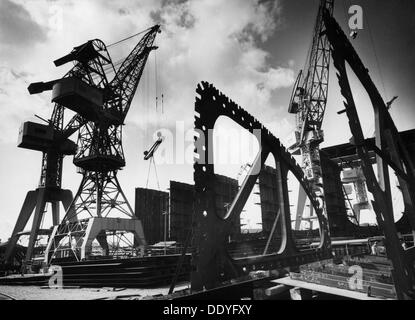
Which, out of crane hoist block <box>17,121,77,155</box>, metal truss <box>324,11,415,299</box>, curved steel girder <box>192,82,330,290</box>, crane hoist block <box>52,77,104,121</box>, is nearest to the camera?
curved steel girder <box>192,82,330,290</box>

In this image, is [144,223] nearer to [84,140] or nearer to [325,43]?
[84,140]

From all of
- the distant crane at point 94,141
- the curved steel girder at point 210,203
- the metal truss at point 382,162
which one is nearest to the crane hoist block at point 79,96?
the distant crane at point 94,141

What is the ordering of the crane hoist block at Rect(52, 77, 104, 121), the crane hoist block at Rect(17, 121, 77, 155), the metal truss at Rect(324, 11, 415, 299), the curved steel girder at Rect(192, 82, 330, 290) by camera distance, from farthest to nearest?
the crane hoist block at Rect(17, 121, 77, 155), the crane hoist block at Rect(52, 77, 104, 121), the metal truss at Rect(324, 11, 415, 299), the curved steel girder at Rect(192, 82, 330, 290)

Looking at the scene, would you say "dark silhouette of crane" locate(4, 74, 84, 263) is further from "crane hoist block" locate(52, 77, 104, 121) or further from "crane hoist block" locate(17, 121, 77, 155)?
"crane hoist block" locate(52, 77, 104, 121)

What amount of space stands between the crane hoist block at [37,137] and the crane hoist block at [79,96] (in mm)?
12145

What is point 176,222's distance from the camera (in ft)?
115

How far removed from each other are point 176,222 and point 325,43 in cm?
3928

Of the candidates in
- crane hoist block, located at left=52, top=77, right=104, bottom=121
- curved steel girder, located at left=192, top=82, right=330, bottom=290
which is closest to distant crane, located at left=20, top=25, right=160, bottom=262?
crane hoist block, located at left=52, top=77, right=104, bottom=121

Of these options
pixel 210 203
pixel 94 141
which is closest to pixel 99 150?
pixel 94 141

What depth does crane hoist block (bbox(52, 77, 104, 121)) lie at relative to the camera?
30.6 m

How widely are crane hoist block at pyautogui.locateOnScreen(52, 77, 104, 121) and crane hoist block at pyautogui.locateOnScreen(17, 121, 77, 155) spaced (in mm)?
12145

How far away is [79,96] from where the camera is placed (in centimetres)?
3100

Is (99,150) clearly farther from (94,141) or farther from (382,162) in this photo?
(382,162)
